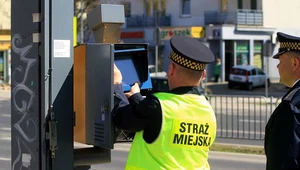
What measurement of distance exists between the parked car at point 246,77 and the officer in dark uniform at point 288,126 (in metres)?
33.1

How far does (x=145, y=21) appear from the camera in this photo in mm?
45219

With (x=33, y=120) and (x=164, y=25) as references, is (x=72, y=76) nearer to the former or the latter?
(x=33, y=120)

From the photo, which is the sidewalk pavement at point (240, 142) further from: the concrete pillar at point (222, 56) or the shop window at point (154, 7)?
the shop window at point (154, 7)

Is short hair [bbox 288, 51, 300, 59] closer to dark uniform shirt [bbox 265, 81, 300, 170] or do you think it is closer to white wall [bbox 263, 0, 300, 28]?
dark uniform shirt [bbox 265, 81, 300, 170]

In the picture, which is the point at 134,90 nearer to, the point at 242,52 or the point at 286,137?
the point at 286,137

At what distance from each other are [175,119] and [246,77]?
3335cm

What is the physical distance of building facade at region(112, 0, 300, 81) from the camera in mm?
41125

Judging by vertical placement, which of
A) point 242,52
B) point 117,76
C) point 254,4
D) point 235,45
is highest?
point 254,4

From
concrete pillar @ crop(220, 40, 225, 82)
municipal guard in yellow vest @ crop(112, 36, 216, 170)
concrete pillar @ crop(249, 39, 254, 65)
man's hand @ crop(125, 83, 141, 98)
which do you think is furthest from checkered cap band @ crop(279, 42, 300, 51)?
concrete pillar @ crop(249, 39, 254, 65)

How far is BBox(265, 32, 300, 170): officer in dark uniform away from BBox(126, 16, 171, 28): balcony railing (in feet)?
135

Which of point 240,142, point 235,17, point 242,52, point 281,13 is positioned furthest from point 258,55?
point 240,142

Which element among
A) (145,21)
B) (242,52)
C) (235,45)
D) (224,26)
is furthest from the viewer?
(145,21)

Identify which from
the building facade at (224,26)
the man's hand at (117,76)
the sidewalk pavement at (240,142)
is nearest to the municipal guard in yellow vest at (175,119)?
the man's hand at (117,76)

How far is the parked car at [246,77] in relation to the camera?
35938 mm
